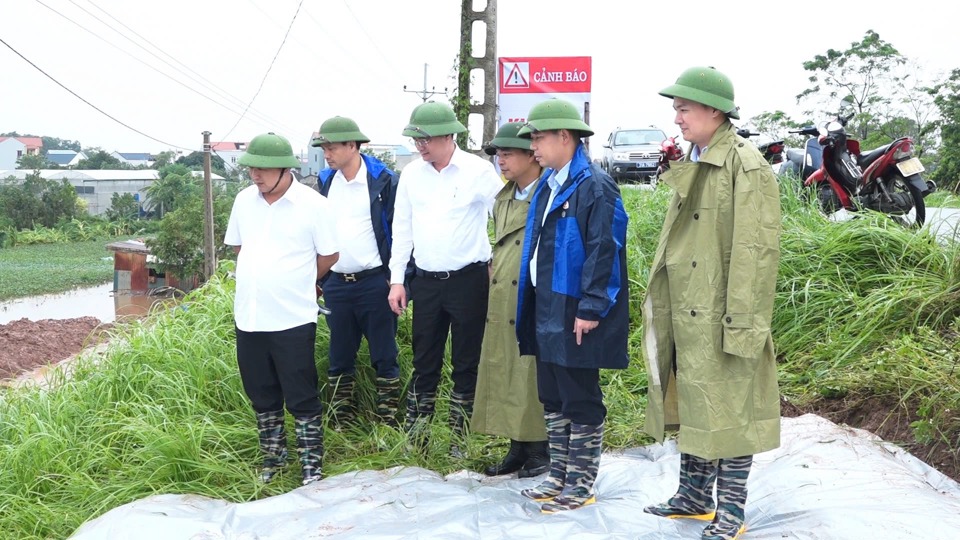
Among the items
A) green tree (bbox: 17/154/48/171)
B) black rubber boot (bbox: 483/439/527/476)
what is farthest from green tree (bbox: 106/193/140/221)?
black rubber boot (bbox: 483/439/527/476)

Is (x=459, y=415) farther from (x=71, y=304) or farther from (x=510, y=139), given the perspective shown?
(x=71, y=304)

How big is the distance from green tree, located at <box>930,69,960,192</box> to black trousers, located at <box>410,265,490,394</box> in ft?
45.3

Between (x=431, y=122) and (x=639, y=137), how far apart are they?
50.5ft

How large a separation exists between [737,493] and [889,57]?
76.6 ft

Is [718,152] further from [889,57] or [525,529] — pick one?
[889,57]

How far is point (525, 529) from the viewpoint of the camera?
10.7 feet

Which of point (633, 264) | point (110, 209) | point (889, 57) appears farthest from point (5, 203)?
point (633, 264)

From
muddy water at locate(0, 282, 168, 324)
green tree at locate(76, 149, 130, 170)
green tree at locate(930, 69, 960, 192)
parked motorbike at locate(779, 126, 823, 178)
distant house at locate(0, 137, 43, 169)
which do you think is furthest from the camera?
distant house at locate(0, 137, 43, 169)

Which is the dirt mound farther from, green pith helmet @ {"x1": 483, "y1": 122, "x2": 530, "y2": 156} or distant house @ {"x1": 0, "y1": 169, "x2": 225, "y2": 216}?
distant house @ {"x1": 0, "y1": 169, "x2": 225, "y2": 216}

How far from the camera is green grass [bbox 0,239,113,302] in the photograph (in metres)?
37.1

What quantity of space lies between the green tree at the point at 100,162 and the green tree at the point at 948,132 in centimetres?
6091

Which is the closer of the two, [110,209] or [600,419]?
[600,419]

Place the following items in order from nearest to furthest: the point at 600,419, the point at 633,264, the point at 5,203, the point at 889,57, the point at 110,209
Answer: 1. the point at 600,419
2. the point at 633,264
3. the point at 889,57
4. the point at 5,203
5. the point at 110,209

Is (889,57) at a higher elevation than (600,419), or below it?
higher
